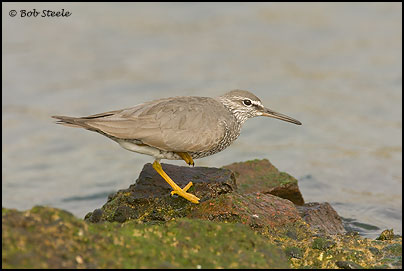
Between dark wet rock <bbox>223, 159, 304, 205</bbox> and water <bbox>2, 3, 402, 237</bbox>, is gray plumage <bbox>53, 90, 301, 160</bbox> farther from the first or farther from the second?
water <bbox>2, 3, 402, 237</bbox>

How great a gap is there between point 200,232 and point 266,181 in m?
4.02

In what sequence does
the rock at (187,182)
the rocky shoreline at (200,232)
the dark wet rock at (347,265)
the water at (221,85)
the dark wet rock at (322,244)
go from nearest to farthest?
the rocky shoreline at (200,232) → the dark wet rock at (347,265) → the dark wet rock at (322,244) → the rock at (187,182) → the water at (221,85)

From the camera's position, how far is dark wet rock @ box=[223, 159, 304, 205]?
9.91m

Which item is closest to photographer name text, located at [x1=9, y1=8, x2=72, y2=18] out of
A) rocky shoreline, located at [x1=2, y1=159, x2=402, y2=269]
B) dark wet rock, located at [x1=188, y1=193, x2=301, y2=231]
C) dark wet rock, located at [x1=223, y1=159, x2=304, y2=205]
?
dark wet rock, located at [x1=223, y1=159, x2=304, y2=205]

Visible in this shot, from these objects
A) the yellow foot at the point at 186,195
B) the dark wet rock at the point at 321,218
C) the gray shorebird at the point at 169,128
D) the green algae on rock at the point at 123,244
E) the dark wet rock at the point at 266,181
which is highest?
the gray shorebird at the point at 169,128

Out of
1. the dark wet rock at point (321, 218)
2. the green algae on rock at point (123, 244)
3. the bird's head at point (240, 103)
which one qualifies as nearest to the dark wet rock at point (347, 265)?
the green algae on rock at point (123, 244)

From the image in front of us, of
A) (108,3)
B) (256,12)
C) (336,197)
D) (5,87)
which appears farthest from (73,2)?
(336,197)

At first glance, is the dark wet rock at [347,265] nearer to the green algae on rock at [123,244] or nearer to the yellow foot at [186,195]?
the green algae on rock at [123,244]

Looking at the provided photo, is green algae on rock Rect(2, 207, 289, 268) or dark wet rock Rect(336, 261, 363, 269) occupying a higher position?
green algae on rock Rect(2, 207, 289, 268)

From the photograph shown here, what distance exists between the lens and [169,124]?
28.1ft

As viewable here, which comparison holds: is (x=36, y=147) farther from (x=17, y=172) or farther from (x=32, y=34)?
(x=32, y=34)

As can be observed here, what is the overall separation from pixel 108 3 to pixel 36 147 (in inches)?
310

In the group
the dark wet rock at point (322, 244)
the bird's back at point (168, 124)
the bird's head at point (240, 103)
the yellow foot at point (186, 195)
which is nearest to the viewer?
the dark wet rock at point (322, 244)

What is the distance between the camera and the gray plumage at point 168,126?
8.36m
